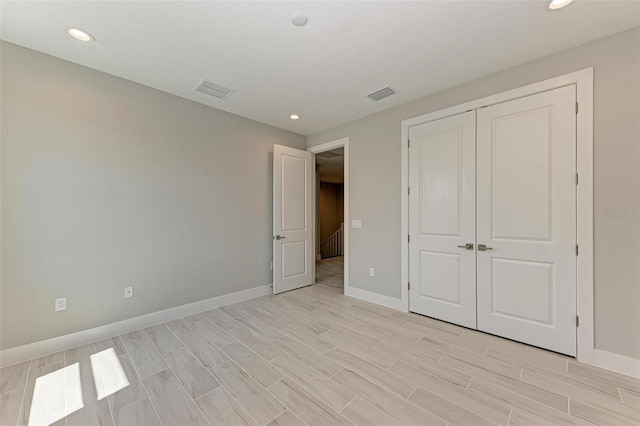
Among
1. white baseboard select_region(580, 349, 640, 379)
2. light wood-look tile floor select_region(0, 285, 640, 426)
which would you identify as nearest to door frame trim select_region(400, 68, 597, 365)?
white baseboard select_region(580, 349, 640, 379)

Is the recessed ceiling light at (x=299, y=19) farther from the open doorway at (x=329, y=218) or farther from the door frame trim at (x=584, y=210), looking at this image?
the open doorway at (x=329, y=218)

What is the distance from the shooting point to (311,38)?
6.58ft

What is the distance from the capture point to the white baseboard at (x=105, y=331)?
2.09m

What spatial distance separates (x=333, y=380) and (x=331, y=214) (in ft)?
26.2

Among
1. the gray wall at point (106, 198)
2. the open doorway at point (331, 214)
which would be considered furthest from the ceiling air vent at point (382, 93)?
the gray wall at point (106, 198)

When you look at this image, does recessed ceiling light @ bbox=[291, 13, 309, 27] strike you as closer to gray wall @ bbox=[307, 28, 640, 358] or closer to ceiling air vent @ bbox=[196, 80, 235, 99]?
ceiling air vent @ bbox=[196, 80, 235, 99]

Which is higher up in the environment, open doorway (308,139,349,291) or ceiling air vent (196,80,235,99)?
ceiling air vent (196,80,235,99)

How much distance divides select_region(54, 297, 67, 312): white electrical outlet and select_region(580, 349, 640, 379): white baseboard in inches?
185

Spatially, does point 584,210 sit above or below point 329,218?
above

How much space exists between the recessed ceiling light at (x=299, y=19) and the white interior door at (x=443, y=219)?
188 centimetres

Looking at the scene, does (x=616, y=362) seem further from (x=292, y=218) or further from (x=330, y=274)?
(x=330, y=274)

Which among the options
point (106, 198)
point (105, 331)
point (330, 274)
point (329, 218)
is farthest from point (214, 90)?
point (329, 218)

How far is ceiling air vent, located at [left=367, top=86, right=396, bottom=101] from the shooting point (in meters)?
2.87

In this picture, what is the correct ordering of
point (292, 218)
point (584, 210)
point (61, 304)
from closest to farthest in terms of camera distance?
point (584, 210) < point (61, 304) < point (292, 218)
